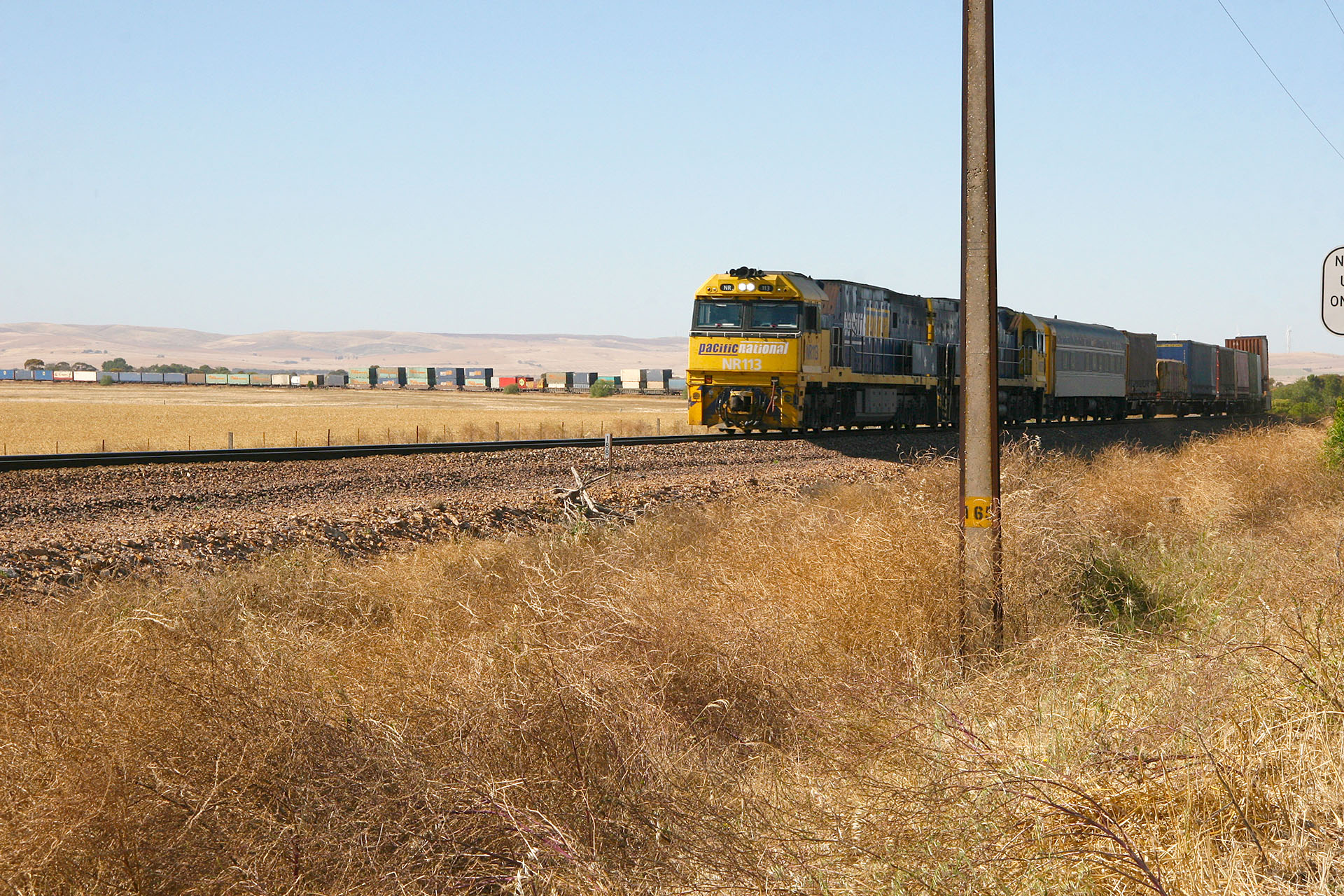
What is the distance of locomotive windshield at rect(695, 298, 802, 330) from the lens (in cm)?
2291

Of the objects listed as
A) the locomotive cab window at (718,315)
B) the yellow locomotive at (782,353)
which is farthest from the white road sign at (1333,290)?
the locomotive cab window at (718,315)

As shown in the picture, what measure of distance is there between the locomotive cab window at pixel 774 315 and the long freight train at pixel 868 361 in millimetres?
21

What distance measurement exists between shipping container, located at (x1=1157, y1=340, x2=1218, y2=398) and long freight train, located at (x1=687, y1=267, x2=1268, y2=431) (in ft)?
9.10

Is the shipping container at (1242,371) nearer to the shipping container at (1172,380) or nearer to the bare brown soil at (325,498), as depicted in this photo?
the shipping container at (1172,380)

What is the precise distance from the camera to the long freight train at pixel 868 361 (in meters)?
23.2

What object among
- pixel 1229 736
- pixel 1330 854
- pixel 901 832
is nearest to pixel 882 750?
pixel 901 832

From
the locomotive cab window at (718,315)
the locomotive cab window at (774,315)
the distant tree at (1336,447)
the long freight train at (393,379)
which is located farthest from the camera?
the long freight train at (393,379)

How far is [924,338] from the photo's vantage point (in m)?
30.0

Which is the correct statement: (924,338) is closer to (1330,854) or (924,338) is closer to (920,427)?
(920,427)

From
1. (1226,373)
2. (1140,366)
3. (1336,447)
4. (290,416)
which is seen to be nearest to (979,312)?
(1336,447)

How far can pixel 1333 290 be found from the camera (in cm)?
807

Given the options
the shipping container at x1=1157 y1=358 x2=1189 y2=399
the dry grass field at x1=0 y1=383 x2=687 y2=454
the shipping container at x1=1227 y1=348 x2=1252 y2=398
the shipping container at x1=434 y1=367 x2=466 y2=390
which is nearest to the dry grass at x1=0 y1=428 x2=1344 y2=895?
the dry grass field at x1=0 y1=383 x2=687 y2=454

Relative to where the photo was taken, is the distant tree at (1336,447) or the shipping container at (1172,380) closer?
the distant tree at (1336,447)

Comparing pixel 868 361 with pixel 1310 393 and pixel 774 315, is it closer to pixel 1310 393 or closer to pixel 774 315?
pixel 774 315
